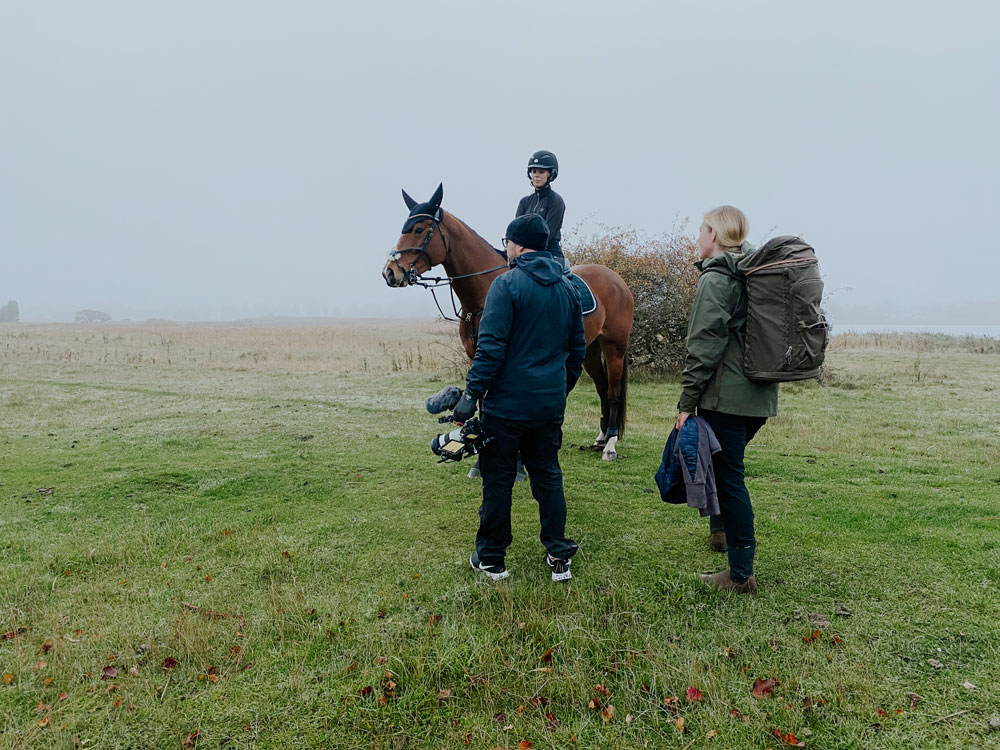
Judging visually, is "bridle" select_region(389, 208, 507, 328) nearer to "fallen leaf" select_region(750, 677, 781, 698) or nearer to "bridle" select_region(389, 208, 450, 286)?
"bridle" select_region(389, 208, 450, 286)

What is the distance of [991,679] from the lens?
2.74 m

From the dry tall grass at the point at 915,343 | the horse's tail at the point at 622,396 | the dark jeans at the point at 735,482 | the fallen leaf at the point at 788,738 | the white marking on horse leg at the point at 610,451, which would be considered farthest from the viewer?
the dry tall grass at the point at 915,343

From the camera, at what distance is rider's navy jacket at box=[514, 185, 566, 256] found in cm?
584

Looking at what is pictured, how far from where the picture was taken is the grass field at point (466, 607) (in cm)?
261

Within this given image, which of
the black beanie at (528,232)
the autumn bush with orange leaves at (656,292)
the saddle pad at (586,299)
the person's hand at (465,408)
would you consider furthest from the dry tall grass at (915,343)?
the person's hand at (465,408)

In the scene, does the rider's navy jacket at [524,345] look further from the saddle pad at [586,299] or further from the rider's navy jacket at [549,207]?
the saddle pad at [586,299]

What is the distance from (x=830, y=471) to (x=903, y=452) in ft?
5.32

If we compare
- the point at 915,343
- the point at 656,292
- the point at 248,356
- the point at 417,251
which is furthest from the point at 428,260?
the point at 915,343

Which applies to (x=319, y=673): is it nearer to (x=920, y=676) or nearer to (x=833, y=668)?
(x=833, y=668)

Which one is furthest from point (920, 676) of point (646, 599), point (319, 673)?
point (319, 673)

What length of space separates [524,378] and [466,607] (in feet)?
4.59

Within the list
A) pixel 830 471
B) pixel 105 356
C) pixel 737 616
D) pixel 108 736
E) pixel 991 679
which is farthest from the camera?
pixel 105 356

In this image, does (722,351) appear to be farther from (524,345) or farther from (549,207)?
(549,207)

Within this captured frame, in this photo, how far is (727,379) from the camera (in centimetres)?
335
